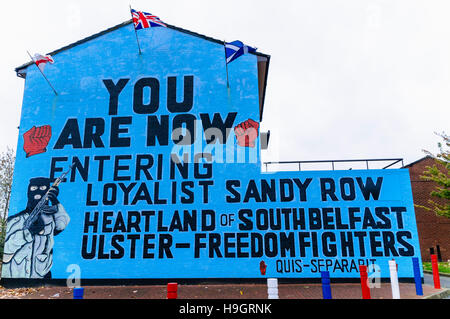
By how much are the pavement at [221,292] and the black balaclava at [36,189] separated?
3.17 metres

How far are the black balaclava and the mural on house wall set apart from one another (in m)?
0.04

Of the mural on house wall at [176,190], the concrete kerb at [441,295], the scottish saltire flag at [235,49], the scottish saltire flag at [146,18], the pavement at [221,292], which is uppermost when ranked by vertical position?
the scottish saltire flag at [146,18]

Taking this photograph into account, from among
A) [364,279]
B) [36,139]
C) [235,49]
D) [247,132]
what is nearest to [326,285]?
[364,279]

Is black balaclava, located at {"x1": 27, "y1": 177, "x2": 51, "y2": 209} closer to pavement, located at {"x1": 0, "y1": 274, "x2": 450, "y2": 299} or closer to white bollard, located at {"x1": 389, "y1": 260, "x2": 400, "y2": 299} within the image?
pavement, located at {"x1": 0, "y1": 274, "x2": 450, "y2": 299}

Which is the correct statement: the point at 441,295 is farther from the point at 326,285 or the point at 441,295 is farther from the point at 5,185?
the point at 5,185

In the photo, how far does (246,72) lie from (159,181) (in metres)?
5.80

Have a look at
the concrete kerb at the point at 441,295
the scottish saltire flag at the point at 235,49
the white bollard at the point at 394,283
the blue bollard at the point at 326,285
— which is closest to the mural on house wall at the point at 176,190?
the scottish saltire flag at the point at 235,49

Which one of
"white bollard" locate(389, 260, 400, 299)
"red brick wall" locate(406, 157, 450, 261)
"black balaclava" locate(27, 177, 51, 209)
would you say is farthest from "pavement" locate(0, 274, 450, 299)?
"red brick wall" locate(406, 157, 450, 261)

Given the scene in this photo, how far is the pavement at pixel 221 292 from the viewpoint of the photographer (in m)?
9.38

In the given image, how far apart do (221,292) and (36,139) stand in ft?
31.5

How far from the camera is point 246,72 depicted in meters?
13.5

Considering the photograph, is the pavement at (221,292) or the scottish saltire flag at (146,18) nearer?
the pavement at (221,292)

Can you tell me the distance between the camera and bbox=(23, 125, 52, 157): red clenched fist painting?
42.6ft

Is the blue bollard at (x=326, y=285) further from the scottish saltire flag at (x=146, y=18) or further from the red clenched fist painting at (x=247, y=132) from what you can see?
the scottish saltire flag at (x=146, y=18)
